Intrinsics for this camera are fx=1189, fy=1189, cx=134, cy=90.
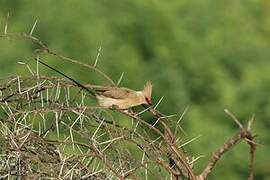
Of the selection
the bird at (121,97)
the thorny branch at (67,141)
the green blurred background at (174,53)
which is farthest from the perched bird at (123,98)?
the green blurred background at (174,53)

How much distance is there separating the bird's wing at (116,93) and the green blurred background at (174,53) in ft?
41.3

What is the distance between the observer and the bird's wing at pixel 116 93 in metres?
5.75

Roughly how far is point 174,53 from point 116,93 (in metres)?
17.7

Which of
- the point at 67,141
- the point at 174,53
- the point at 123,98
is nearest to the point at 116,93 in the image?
the point at 123,98

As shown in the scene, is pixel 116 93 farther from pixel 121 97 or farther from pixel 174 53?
pixel 174 53

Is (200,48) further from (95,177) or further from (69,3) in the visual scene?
(95,177)

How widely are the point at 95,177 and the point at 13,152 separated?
379 mm

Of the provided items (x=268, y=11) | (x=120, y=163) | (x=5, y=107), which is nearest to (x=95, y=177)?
(x=120, y=163)

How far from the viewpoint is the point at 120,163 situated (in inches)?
207

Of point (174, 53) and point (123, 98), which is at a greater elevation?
point (123, 98)

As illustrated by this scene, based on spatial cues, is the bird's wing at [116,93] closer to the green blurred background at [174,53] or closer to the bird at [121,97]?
the bird at [121,97]

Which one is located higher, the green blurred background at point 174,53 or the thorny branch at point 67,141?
the thorny branch at point 67,141

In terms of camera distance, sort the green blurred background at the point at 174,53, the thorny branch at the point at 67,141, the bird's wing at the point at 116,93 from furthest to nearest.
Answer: the green blurred background at the point at 174,53 < the bird's wing at the point at 116,93 < the thorny branch at the point at 67,141

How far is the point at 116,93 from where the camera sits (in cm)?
589
